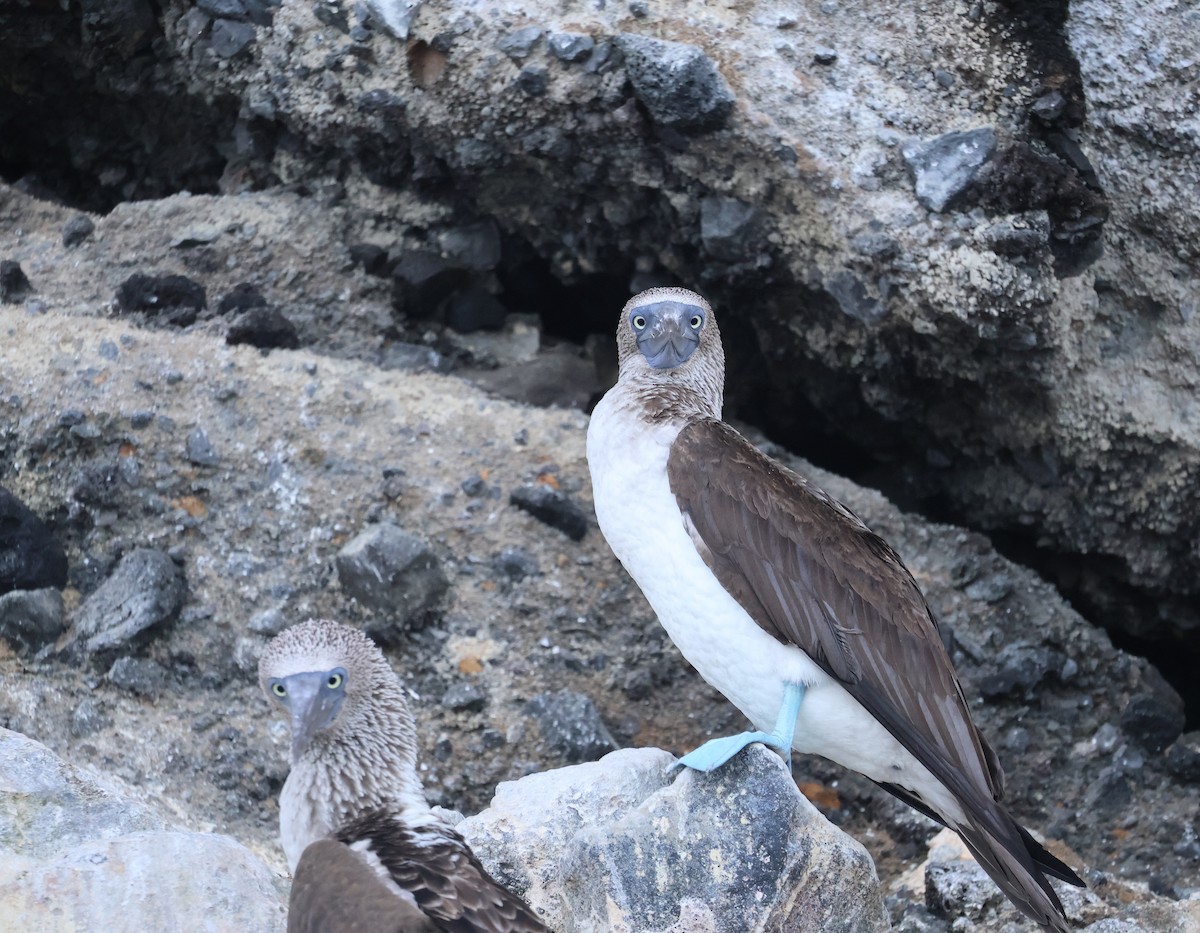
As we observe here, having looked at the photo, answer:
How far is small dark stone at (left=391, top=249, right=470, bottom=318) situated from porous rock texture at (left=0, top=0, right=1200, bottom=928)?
0.02 m

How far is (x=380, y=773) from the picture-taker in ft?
12.2

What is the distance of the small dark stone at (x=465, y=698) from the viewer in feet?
15.8

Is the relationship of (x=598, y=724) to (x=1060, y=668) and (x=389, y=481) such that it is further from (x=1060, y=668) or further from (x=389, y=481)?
(x=1060, y=668)

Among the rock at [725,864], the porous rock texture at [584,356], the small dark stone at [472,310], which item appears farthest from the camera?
the small dark stone at [472,310]

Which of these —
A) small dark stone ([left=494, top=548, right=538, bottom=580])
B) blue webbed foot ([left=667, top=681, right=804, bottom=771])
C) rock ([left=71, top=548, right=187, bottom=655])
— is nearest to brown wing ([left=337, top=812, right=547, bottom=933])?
blue webbed foot ([left=667, top=681, right=804, bottom=771])

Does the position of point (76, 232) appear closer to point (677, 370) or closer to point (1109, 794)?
point (677, 370)

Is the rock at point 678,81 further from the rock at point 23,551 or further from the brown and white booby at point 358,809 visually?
the rock at point 23,551

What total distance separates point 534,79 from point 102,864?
11.2ft

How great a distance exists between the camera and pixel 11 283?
18.7 ft

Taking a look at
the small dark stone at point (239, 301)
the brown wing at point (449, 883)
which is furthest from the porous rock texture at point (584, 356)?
the brown wing at point (449, 883)

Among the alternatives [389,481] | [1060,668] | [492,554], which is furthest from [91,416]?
[1060,668]

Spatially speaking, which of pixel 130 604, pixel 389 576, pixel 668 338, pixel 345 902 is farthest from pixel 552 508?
pixel 345 902

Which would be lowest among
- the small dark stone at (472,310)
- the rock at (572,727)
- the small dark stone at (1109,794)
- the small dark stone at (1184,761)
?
the small dark stone at (1109,794)

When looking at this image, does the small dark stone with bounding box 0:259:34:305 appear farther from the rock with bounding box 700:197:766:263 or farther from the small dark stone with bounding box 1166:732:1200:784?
the small dark stone with bounding box 1166:732:1200:784
